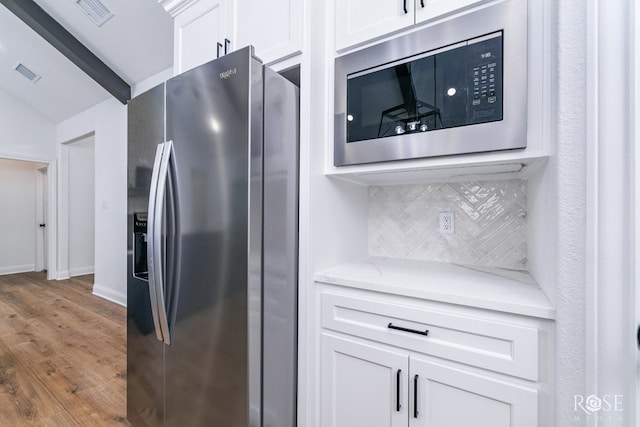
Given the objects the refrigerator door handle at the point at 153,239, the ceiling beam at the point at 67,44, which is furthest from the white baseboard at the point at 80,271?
the refrigerator door handle at the point at 153,239

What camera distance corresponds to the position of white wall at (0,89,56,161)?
4.52m

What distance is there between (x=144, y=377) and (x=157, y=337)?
0.27 m

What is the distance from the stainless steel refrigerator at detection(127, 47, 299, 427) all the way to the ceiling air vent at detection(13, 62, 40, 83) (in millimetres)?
4188

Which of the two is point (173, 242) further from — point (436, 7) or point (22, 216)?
point (22, 216)

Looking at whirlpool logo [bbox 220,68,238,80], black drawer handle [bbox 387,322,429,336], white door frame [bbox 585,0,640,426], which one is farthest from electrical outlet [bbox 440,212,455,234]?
whirlpool logo [bbox 220,68,238,80]

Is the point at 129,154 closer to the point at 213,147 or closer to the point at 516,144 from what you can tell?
the point at 213,147

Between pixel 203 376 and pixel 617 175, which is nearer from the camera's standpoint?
pixel 617 175

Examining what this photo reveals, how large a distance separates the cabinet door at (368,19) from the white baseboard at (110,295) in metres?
3.95

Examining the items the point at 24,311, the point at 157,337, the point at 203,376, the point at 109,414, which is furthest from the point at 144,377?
the point at 24,311

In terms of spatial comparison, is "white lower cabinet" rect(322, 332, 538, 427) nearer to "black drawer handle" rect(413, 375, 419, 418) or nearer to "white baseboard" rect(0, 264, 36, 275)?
"black drawer handle" rect(413, 375, 419, 418)

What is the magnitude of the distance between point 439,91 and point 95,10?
339cm

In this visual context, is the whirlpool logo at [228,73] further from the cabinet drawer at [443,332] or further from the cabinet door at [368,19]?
the cabinet drawer at [443,332]

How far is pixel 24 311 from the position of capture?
3.39 meters

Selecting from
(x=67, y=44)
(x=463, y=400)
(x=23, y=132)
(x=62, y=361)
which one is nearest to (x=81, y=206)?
(x=23, y=132)
